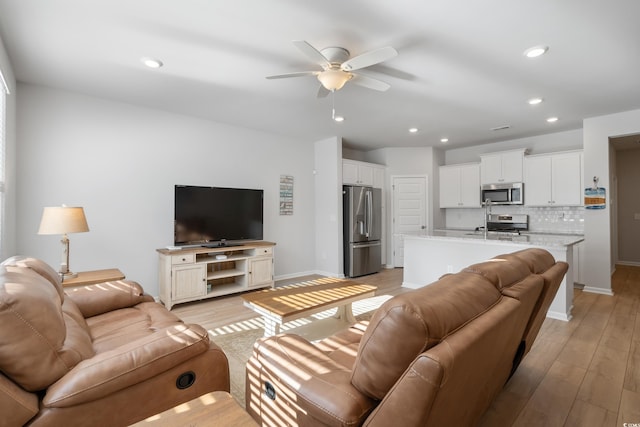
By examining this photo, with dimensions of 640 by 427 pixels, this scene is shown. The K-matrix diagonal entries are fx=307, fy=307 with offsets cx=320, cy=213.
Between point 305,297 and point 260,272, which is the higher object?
point 305,297

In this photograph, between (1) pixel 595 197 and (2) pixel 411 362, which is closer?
(2) pixel 411 362

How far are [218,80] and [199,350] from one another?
273 centimetres

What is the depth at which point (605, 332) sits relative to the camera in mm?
3084

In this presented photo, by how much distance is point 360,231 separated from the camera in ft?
19.0

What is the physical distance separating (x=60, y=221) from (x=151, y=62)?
65.5 inches

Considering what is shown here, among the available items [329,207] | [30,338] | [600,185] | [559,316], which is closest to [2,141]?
[30,338]

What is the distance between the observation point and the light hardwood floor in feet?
6.15

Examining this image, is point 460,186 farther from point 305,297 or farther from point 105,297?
point 105,297

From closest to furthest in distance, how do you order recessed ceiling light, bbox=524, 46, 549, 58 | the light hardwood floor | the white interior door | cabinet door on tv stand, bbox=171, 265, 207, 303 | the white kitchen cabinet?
the light hardwood floor, recessed ceiling light, bbox=524, 46, 549, 58, cabinet door on tv stand, bbox=171, 265, 207, 303, the white kitchen cabinet, the white interior door

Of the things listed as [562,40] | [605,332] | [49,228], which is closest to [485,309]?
[562,40]

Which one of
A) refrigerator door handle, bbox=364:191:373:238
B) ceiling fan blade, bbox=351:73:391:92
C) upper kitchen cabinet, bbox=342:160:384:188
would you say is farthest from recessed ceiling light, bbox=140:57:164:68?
refrigerator door handle, bbox=364:191:373:238

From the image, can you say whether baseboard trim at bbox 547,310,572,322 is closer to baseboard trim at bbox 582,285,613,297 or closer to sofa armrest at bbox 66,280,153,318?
baseboard trim at bbox 582,285,613,297

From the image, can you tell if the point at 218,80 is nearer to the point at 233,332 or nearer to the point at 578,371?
the point at 233,332

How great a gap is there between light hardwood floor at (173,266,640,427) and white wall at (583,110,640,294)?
0.45 m
